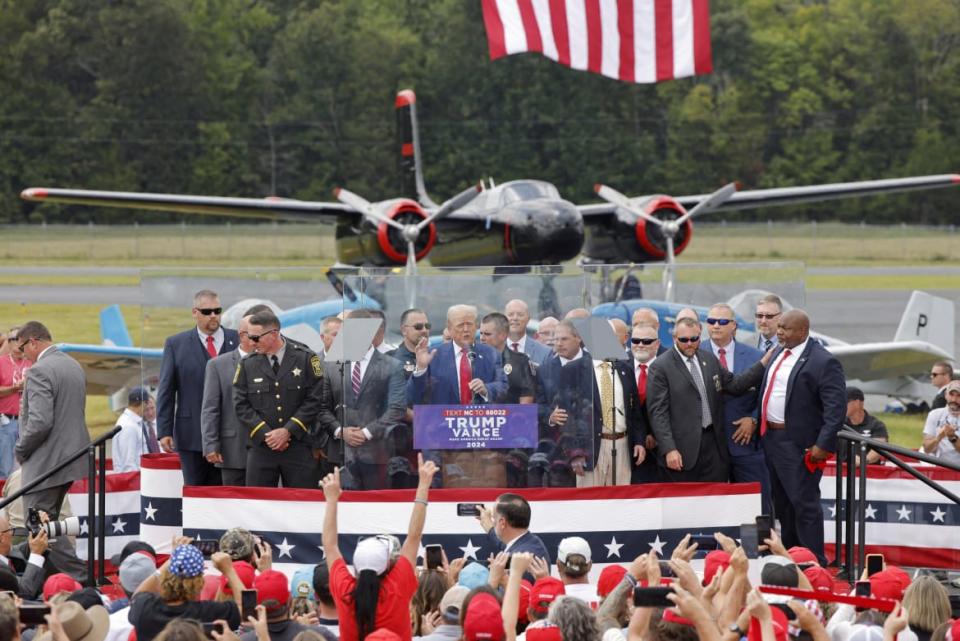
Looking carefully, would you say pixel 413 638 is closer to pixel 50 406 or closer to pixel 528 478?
pixel 528 478

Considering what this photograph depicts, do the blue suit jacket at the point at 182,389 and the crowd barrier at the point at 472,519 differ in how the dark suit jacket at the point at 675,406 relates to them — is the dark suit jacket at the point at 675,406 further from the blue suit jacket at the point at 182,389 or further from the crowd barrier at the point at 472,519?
the blue suit jacket at the point at 182,389

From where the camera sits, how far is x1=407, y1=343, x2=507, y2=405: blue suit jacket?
355 inches

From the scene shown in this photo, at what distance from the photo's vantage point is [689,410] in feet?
31.3

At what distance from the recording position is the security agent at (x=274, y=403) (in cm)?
948

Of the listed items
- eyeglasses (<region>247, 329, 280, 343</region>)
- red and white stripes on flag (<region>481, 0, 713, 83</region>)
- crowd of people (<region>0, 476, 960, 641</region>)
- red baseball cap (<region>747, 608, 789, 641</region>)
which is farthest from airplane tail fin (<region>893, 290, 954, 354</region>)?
red baseball cap (<region>747, 608, 789, 641</region>)

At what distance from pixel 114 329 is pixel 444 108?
5050 centimetres

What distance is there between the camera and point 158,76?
68.9 m

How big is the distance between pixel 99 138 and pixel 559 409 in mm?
60782

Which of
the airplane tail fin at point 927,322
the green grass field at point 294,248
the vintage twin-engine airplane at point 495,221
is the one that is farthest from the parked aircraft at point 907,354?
the green grass field at point 294,248

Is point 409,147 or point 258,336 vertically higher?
point 409,147

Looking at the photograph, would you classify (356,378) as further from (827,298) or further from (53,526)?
(827,298)

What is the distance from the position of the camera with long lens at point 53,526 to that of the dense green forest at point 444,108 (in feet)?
188

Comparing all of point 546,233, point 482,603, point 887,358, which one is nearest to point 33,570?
point 482,603

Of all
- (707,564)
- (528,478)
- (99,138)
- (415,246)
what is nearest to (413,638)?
(707,564)
